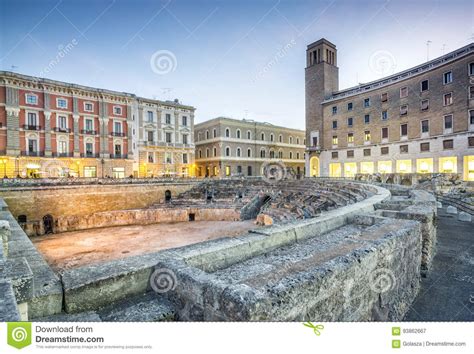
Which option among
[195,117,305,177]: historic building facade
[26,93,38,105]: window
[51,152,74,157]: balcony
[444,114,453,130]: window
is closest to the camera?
[444,114,453,130]: window

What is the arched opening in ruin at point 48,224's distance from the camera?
20.4 meters

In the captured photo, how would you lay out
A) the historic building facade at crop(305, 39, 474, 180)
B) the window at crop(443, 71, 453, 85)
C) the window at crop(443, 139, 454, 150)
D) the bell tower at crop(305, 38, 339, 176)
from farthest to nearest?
the bell tower at crop(305, 38, 339, 176) < the window at crop(443, 139, 454, 150) < the window at crop(443, 71, 453, 85) < the historic building facade at crop(305, 39, 474, 180)

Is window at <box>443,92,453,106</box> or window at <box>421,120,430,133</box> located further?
window at <box>421,120,430,133</box>

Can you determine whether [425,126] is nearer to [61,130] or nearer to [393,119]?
[393,119]

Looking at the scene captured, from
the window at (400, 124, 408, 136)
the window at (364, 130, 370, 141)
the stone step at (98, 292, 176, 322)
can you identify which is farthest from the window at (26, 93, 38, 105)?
the window at (400, 124, 408, 136)

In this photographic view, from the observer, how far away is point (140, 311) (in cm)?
295

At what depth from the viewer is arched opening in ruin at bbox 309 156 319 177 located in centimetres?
4031

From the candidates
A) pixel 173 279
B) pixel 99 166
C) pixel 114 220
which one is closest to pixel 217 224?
pixel 114 220

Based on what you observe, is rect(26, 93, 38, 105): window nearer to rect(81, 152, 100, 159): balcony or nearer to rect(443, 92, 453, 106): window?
rect(81, 152, 100, 159): balcony

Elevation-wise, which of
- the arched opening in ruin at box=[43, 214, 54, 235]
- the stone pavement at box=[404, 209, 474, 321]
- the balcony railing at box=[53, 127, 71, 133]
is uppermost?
the balcony railing at box=[53, 127, 71, 133]

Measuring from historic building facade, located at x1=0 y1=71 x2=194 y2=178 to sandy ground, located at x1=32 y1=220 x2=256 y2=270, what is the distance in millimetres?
14183

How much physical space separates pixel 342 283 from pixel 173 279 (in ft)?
7.38

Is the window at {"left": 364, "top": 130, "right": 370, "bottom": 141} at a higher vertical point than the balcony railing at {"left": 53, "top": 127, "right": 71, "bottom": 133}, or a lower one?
lower

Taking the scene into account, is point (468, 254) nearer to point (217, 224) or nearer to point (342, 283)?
point (342, 283)
